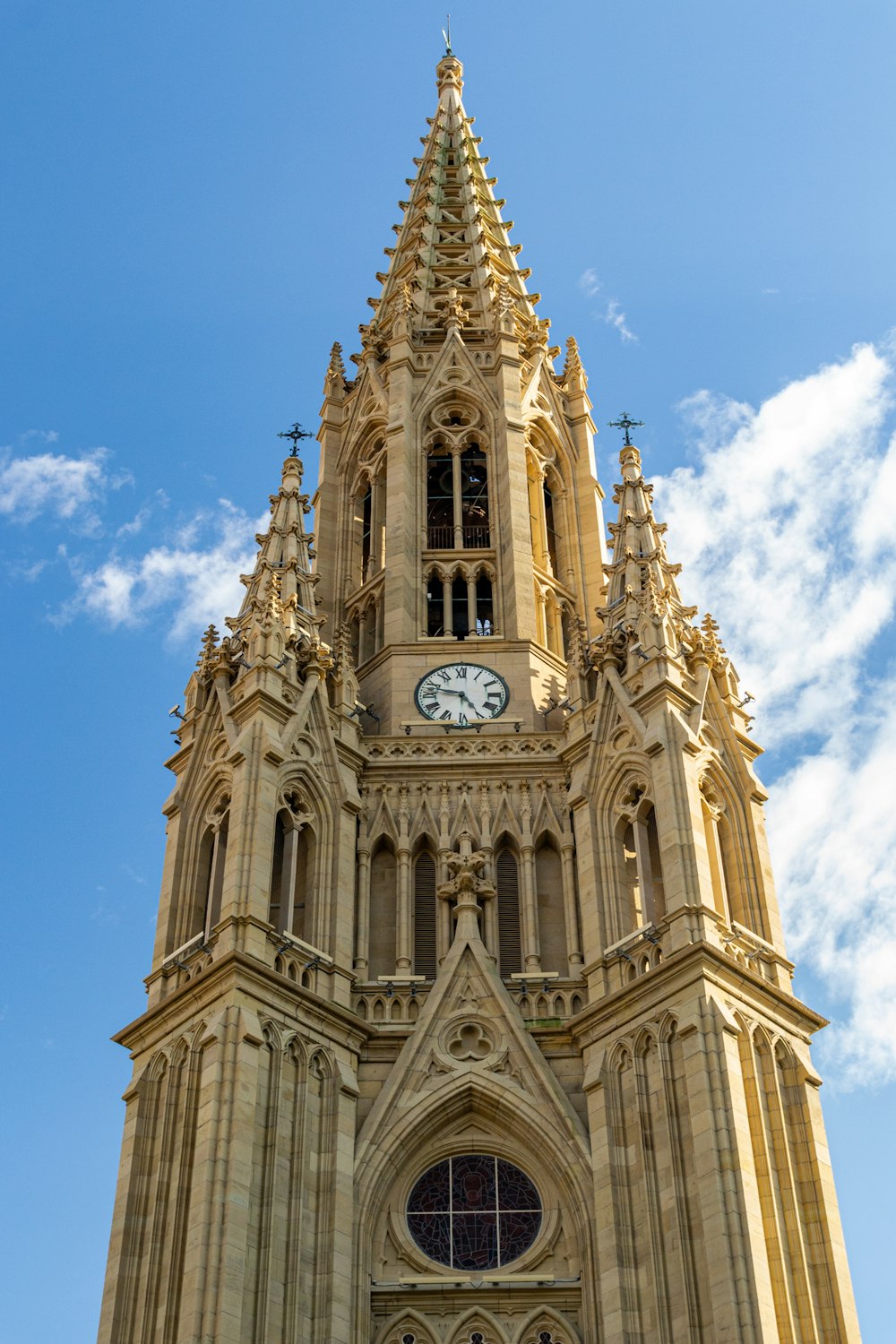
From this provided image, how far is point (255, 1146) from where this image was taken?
3738 cm

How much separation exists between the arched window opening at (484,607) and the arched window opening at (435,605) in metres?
0.95

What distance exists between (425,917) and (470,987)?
259 centimetres

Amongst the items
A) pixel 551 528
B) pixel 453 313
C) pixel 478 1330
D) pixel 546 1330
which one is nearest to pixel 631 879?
pixel 546 1330

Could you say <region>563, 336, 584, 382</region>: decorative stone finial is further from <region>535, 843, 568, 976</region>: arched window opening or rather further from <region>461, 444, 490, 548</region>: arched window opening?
<region>535, 843, 568, 976</region>: arched window opening

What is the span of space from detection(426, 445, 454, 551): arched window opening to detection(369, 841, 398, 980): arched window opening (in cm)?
1203

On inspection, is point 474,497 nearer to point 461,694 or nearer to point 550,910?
point 461,694

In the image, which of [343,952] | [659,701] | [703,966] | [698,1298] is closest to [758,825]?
[659,701]

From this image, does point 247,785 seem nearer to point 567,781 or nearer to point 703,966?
point 567,781

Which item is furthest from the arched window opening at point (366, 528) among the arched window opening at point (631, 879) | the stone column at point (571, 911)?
the arched window opening at point (631, 879)

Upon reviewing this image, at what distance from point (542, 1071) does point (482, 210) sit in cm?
3649

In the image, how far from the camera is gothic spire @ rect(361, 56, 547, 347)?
61.7 meters

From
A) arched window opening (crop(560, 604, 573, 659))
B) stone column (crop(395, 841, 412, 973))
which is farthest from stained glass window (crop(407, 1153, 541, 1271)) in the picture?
arched window opening (crop(560, 604, 573, 659))

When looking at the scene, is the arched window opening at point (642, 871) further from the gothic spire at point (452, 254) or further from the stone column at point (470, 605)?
the gothic spire at point (452, 254)

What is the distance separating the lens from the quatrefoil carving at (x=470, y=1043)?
4131cm
